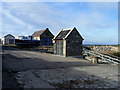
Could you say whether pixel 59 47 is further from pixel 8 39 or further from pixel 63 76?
pixel 8 39

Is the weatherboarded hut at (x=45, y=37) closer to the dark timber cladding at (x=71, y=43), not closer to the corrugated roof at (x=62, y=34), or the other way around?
the corrugated roof at (x=62, y=34)

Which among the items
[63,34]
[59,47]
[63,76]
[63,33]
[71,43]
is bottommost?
[63,76]

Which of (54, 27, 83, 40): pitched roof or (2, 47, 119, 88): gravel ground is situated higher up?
(54, 27, 83, 40): pitched roof

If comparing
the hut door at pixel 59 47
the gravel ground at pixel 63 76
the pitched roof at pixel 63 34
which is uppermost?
the pitched roof at pixel 63 34

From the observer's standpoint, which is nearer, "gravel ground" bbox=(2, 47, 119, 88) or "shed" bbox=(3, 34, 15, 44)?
"gravel ground" bbox=(2, 47, 119, 88)

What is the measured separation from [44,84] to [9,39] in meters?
69.0

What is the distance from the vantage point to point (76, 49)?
23.2 meters

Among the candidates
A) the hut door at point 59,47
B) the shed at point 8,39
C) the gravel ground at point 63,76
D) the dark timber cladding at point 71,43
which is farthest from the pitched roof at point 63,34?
the shed at point 8,39

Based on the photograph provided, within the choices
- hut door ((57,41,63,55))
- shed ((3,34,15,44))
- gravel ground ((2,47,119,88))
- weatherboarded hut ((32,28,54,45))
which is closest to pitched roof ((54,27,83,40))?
hut door ((57,41,63,55))

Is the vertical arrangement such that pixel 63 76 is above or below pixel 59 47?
below

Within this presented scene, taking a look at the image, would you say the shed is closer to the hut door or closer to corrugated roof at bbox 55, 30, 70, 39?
corrugated roof at bbox 55, 30, 70, 39

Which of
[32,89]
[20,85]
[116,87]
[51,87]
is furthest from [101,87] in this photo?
[20,85]

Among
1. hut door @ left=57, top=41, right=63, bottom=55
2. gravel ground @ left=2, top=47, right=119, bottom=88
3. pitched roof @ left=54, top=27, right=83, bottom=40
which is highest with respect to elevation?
pitched roof @ left=54, top=27, right=83, bottom=40

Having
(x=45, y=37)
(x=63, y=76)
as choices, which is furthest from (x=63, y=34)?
(x=45, y=37)
